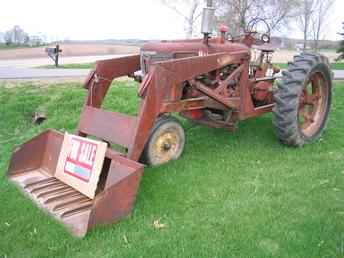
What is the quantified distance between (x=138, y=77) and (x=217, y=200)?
2.11 meters

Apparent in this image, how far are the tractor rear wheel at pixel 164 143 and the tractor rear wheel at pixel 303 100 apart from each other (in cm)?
135

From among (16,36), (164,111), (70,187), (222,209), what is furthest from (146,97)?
(16,36)

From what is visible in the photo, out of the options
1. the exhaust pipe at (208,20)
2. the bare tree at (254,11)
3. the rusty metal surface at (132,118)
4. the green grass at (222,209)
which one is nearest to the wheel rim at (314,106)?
the green grass at (222,209)

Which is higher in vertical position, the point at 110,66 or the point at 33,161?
the point at 110,66

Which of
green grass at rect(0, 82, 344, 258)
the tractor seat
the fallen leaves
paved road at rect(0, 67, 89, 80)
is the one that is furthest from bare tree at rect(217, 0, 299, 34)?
the fallen leaves

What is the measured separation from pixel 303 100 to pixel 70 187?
134 inches

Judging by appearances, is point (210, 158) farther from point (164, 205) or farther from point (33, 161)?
point (33, 161)

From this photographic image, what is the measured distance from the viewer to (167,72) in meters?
4.20

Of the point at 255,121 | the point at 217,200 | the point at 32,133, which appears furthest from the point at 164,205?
the point at 32,133

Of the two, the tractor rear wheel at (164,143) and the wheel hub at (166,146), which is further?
the wheel hub at (166,146)

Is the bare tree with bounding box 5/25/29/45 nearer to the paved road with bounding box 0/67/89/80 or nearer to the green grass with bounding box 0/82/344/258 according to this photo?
the paved road with bounding box 0/67/89/80

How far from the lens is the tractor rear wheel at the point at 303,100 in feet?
16.8

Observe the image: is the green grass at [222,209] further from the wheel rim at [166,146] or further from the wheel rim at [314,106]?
the wheel rim at [314,106]

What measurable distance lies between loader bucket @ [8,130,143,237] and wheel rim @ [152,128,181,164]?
61 centimetres
